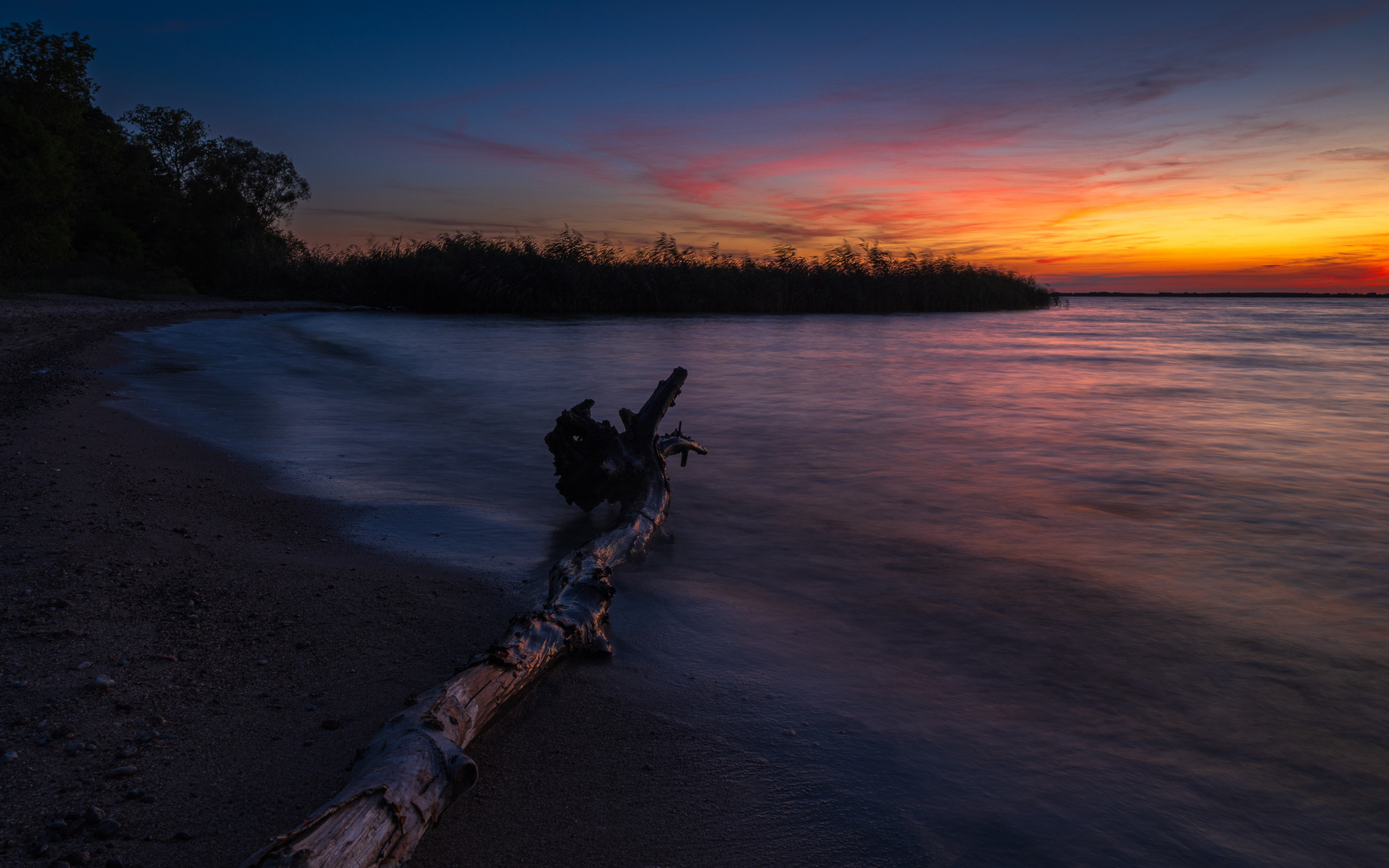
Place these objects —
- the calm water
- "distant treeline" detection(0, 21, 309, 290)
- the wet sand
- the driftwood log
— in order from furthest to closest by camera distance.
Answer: "distant treeline" detection(0, 21, 309, 290)
the calm water
the wet sand
the driftwood log

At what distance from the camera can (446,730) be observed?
1.88m

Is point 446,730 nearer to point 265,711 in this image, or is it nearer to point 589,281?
point 265,711

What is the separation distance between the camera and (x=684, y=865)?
1.76m

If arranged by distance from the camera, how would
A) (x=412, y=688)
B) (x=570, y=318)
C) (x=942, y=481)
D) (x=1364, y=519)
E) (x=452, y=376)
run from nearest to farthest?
1. (x=412, y=688)
2. (x=1364, y=519)
3. (x=942, y=481)
4. (x=452, y=376)
5. (x=570, y=318)

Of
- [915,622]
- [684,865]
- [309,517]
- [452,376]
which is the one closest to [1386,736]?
[915,622]

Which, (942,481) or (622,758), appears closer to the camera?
(622,758)

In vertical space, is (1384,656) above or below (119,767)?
below

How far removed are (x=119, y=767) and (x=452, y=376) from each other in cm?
1173

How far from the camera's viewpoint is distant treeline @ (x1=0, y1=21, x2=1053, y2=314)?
2608 centimetres

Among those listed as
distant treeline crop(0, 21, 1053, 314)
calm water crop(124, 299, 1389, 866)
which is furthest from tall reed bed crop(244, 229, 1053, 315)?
calm water crop(124, 299, 1389, 866)

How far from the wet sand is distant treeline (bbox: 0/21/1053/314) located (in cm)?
2854

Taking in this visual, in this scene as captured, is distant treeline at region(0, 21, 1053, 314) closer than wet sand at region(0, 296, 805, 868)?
No

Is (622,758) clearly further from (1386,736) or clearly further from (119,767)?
(1386,736)

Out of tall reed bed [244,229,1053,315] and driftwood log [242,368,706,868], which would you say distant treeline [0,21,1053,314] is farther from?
driftwood log [242,368,706,868]
